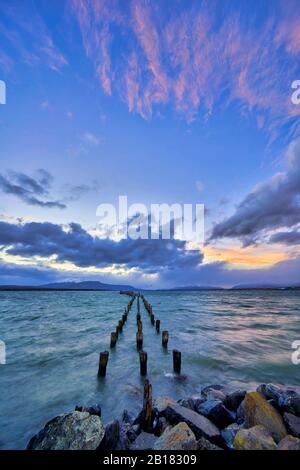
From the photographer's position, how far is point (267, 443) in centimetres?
402

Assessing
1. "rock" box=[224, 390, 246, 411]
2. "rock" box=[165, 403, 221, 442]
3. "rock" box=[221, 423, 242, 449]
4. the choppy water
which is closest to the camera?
"rock" box=[221, 423, 242, 449]

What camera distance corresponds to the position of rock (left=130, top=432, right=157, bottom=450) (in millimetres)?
4676

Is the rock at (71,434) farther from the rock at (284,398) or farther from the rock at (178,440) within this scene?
the rock at (284,398)

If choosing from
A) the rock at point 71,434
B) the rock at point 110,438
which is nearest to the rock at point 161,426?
the rock at point 110,438

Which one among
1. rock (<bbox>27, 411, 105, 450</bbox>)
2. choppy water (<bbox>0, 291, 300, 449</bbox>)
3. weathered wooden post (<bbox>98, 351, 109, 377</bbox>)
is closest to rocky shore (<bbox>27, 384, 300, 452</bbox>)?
rock (<bbox>27, 411, 105, 450</bbox>)

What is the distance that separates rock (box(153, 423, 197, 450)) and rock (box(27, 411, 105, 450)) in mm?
1135

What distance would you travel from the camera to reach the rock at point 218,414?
220 inches

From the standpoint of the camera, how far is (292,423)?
5.04m

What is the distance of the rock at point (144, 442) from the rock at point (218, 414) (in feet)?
4.89

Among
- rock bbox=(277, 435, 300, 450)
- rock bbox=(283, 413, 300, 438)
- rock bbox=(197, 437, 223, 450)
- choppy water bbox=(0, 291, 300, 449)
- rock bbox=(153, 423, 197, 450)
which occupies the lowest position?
choppy water bbox=(0, 291, 300, 449)

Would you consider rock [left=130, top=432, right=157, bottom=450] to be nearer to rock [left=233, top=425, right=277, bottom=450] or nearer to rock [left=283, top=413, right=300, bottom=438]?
rock [left=233, top=425, right=277, bottom=450]

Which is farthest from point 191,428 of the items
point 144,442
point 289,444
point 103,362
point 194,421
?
point 103,362

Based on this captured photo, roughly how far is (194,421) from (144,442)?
112cm
